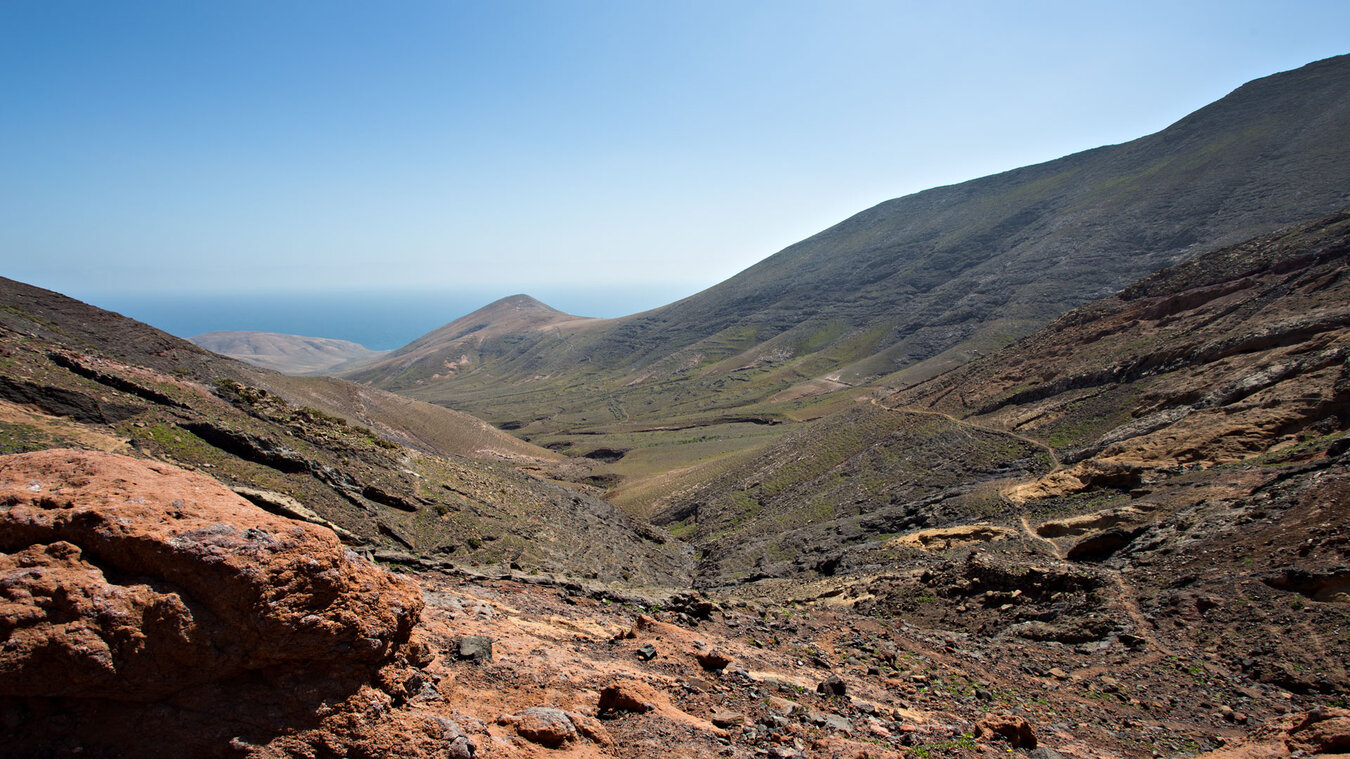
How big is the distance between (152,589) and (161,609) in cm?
26

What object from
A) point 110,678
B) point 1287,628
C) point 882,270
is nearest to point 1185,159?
point 882,270

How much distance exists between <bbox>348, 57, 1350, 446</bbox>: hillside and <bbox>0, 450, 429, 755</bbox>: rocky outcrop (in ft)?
226

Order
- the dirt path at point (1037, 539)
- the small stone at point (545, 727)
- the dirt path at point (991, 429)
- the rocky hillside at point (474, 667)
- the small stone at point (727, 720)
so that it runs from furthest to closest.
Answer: the dirt path at point (991, 429) → the dirt path at point (1037, 539) → the small stone at point (727, 720) → the small stone at point (545, 727) → the rocky hillside at point (474, 667)

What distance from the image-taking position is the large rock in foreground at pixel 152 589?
4777 mm

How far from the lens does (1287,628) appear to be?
41.2 ft

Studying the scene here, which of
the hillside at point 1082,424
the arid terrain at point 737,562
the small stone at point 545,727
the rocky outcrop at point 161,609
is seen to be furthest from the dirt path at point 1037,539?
the rocky outcrop at point 161,609

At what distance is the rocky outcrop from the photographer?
15.6ft

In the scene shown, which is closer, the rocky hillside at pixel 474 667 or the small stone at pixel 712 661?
the rocky hillside at pixel 474 667

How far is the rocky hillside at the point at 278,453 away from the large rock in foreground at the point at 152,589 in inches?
352

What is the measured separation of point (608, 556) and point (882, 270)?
106 m

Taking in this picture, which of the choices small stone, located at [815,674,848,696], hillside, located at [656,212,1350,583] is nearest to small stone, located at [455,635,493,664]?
small stone, located at [815,674,848,696]

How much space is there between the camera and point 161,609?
17.1ft

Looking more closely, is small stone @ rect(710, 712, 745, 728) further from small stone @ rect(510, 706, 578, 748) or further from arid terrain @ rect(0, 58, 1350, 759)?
small stone @ rect(510, 706, 578, 748)

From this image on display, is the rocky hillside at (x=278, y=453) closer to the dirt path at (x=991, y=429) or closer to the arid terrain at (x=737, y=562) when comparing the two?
the arid terrain at (x=737, y=562)
